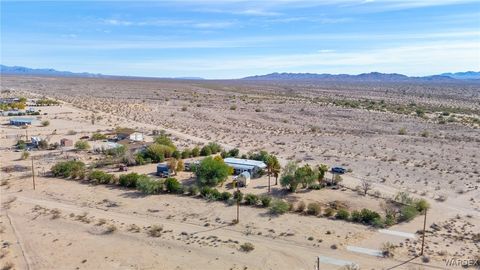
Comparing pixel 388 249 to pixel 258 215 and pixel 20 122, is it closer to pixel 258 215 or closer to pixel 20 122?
pixel 258 215

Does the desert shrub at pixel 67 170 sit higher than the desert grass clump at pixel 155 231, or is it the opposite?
the desert shrub at pixel 67 170

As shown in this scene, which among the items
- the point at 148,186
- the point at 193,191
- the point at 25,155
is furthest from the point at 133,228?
the point at 25,155

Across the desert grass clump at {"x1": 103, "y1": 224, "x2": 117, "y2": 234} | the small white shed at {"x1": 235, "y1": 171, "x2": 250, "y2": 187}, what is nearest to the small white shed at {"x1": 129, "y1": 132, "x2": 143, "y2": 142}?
the small white shed at {"x1": 235, "y1": 171, "x2": 250, "y2": 187}

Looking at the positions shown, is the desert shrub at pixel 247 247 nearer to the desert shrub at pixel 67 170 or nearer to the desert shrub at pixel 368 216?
the desert shrub at pixel 368 216

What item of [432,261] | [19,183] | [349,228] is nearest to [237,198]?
[349,228]

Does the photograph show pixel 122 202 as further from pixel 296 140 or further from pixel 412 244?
pixel 296 140

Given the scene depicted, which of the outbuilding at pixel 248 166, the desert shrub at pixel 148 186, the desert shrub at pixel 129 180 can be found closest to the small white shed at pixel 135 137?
the outbuilding at pixel 248 166

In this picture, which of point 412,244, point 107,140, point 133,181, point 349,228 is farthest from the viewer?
point 107,140

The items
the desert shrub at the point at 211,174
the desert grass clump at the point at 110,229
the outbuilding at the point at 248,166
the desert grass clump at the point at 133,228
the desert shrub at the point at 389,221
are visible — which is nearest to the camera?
the desert grass clump at the point at 110,229
